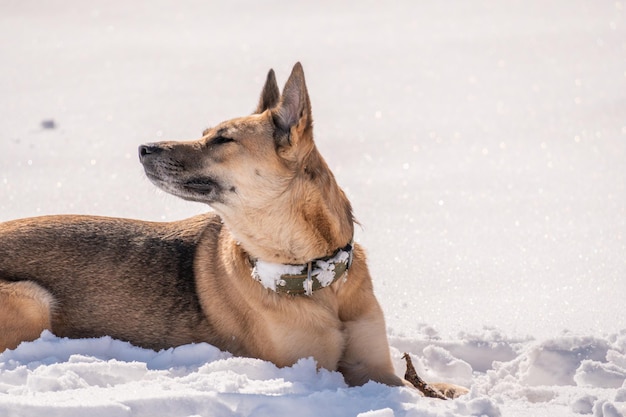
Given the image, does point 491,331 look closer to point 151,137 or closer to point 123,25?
point 151,137

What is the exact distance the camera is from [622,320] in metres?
6.45

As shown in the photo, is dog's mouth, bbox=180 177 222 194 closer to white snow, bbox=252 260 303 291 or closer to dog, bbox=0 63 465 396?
dog, bbox=0 63 465 396

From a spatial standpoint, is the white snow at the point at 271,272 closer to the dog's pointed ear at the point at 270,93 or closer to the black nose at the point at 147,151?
the black nose at the point at 147,151

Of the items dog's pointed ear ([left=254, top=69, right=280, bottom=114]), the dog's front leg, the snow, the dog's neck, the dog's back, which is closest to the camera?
the snow

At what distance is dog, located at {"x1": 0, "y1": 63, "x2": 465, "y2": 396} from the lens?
5551 mm

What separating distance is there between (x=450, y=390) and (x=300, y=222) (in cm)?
120

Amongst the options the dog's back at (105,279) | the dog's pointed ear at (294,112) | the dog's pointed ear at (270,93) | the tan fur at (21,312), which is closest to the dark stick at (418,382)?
the dog's back at (105,279)

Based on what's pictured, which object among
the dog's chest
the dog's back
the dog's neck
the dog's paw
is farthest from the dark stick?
the dog's back

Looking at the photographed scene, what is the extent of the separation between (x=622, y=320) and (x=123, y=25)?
9.07m

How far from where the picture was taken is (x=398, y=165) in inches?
368

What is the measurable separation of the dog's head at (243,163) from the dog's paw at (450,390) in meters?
1.35

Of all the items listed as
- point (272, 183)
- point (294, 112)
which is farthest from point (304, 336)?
point (294, 112)

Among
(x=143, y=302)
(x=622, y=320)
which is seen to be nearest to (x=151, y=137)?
(x=143, y=302)

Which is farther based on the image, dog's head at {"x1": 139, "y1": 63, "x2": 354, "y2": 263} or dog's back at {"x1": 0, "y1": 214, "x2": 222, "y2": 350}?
dog's back at {"x1": 0, "y1": 214, "x2": 222, "y2": 350}
